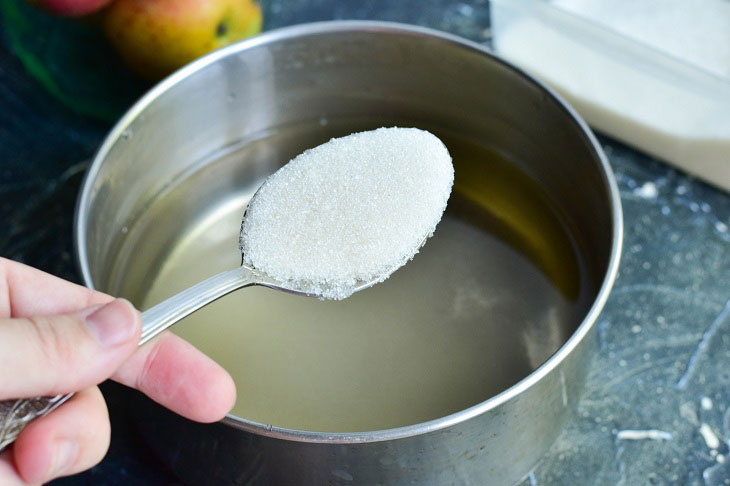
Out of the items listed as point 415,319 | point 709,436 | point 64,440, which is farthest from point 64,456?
point 709,436

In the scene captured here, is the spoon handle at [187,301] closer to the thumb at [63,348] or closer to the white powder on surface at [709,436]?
the thumb at [63,348]

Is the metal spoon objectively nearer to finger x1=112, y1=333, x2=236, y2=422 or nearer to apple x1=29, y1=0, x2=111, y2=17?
finger x1=112, y1=333, x2=236, y2=422

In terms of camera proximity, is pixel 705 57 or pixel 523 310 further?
pixel 705 57

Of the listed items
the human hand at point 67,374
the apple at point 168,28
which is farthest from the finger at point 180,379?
the apple at point 168,28

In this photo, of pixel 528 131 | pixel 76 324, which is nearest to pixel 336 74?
pixel 528 131

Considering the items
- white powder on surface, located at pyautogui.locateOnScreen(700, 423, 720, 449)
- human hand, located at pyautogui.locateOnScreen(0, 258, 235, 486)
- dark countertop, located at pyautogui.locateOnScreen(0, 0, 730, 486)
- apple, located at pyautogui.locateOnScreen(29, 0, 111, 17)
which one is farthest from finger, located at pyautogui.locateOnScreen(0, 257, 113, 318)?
white powder on surface, located at pyautogui.locateOnScreen(700, 423, 720, 449)

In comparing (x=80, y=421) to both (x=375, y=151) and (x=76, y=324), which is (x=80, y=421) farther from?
(x=375, y=151)
